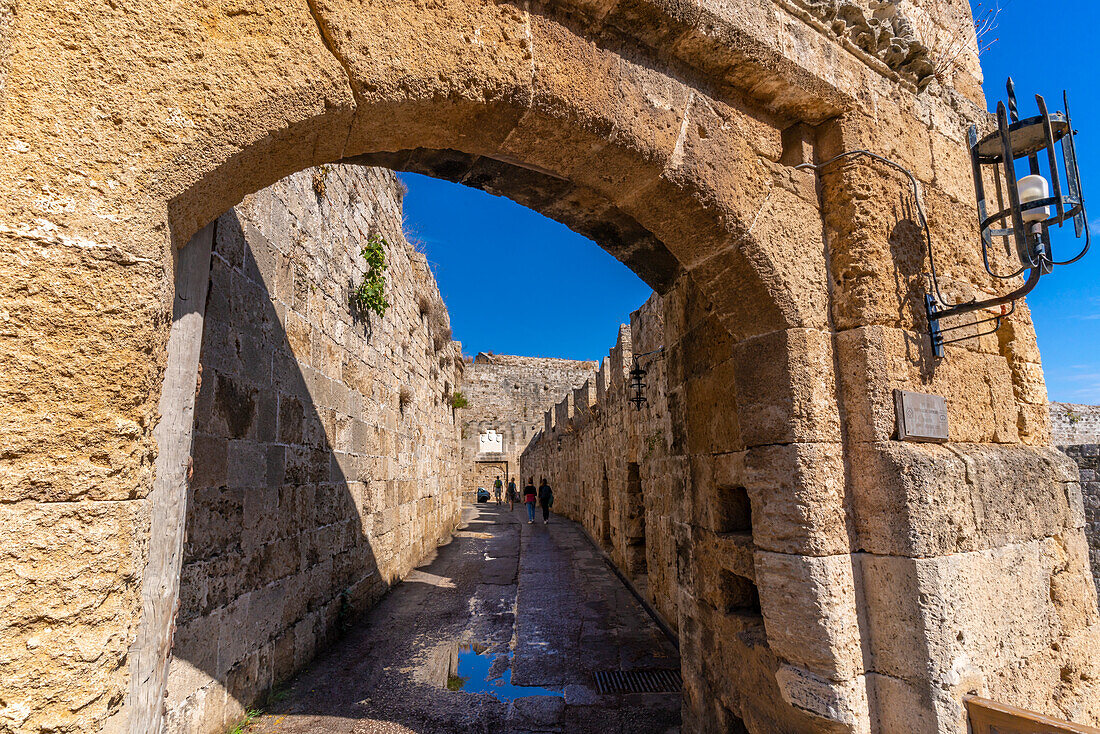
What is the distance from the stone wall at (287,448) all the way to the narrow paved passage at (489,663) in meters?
0.35

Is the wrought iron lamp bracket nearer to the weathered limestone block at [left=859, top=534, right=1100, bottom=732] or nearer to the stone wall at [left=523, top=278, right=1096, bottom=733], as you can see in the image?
the stone wall at [left=523, top=278, right=1096, bottom=733]

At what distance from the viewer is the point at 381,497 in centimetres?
675

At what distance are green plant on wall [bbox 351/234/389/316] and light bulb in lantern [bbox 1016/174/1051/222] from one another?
5.38m

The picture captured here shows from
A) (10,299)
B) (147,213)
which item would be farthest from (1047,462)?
(10,299)

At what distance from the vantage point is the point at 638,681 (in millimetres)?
4113

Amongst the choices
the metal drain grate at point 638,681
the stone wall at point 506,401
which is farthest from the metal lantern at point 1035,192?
the stone wall at point 506,401

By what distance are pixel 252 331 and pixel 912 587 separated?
12.9 feet

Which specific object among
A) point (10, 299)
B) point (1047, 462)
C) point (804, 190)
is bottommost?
point (1047, 462)

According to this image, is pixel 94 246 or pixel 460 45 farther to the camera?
pixel 460 45

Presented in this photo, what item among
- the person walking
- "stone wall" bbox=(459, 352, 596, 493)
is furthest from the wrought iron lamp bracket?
"stone wall" bbox=(459, 352, 596, 493)

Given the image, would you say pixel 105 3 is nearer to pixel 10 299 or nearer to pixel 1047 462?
pixel 10 299

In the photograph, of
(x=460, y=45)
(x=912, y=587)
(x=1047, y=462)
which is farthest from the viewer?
(x=1047, y=462)

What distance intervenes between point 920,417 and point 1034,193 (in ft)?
3.37

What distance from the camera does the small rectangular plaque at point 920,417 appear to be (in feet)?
8.04
